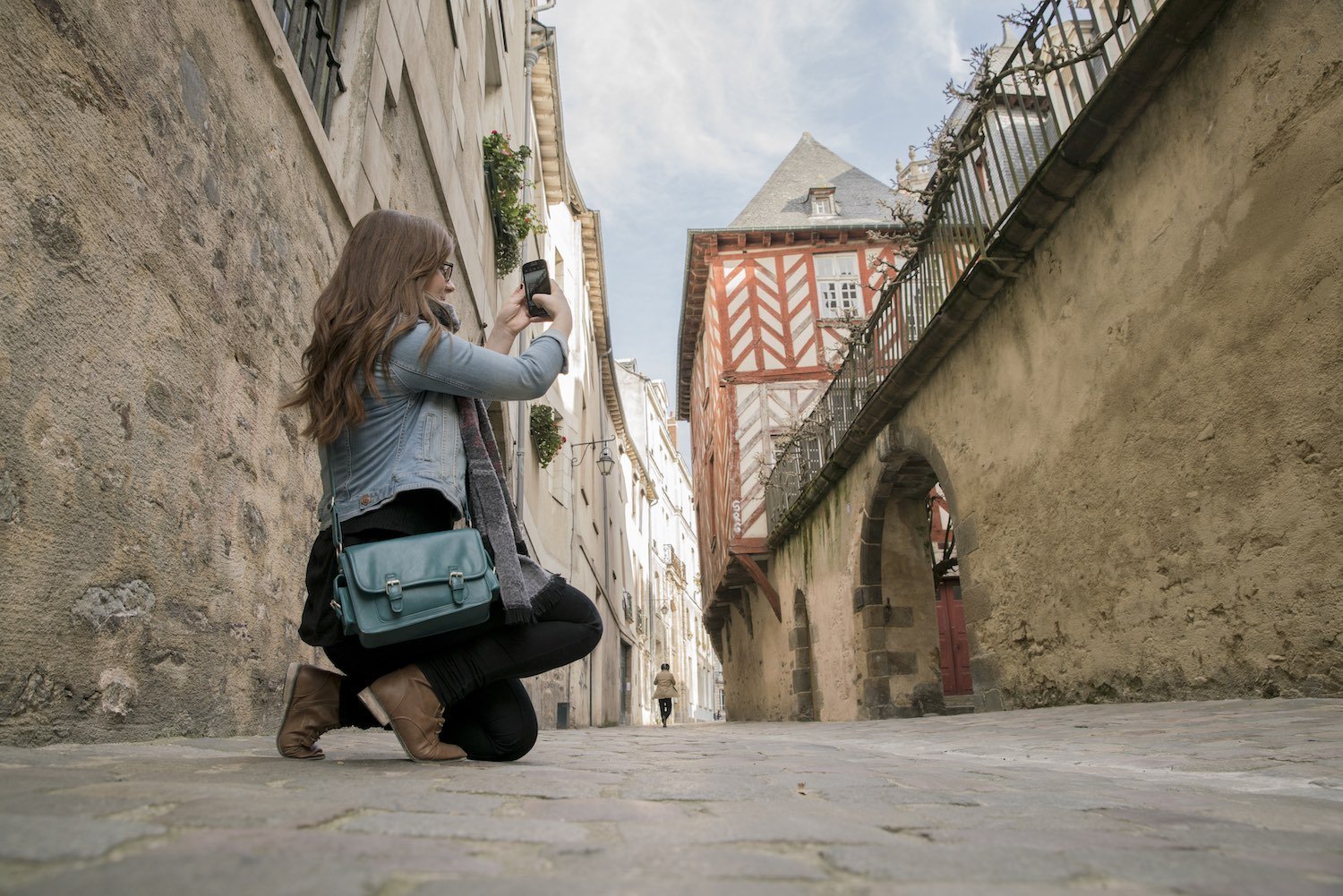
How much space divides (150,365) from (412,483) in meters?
0.99

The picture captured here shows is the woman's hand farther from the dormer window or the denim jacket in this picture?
the dormer window

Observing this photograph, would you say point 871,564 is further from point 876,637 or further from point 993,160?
point 993,160

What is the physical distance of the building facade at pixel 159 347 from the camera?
6.75 feet

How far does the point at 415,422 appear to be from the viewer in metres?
2.19

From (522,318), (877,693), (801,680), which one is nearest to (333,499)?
(522,318)

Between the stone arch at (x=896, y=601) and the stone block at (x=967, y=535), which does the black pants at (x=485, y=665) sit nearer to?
the stone block at (x=967, y=535)

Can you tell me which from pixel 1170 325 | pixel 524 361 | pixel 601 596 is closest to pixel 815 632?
pixel 601 596

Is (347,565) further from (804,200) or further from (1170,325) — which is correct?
(804,200)

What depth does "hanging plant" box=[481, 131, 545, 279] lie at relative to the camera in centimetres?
910

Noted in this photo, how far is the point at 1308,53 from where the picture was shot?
3.39 meters

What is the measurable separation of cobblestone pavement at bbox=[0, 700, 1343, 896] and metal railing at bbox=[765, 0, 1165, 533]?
3.61m

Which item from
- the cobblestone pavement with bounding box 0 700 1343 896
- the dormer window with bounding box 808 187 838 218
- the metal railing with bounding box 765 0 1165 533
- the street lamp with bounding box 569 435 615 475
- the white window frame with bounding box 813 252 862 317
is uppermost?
the dormer window with bounding box 808 187 838 218

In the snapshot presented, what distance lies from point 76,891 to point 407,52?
5794 millimetres

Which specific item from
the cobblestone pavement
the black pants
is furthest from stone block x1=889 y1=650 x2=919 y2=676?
the black pants
